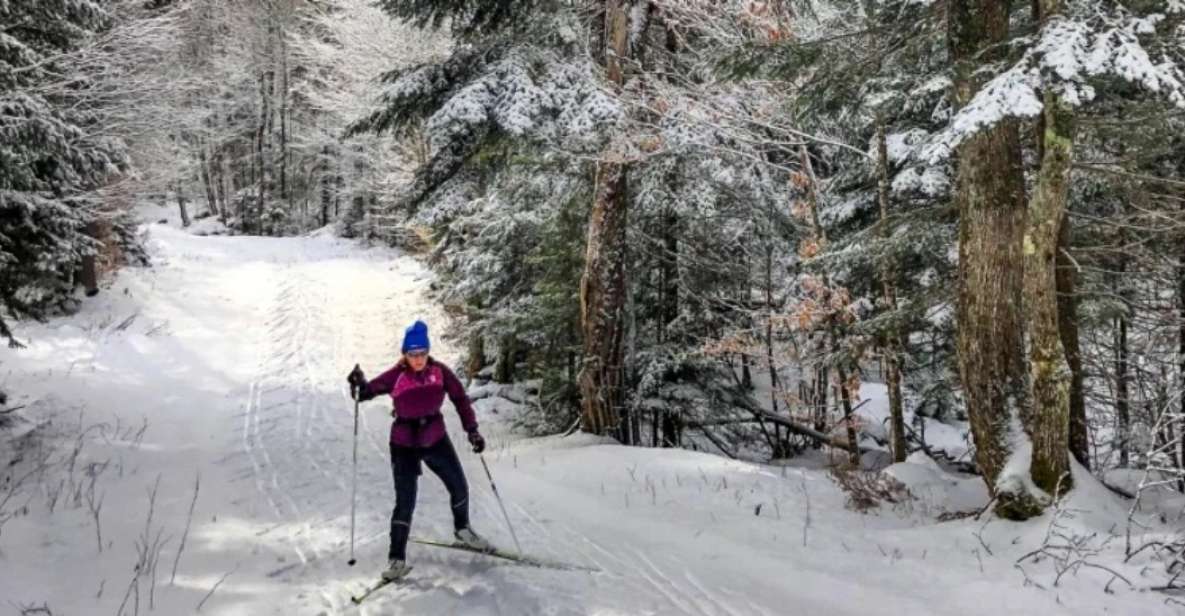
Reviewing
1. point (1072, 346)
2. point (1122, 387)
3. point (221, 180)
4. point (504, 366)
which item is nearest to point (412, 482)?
point (1072, 346)

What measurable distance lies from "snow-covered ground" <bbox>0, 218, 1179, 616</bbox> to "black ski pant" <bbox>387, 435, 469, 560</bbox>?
31 centimetres

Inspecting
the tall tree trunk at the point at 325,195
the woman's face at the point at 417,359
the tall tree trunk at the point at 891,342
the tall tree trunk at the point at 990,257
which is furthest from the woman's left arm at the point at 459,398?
the tall tree trunk at the point at 325,195

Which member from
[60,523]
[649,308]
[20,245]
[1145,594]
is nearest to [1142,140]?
[1145,594]

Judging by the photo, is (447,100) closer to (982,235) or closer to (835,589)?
(982,235)

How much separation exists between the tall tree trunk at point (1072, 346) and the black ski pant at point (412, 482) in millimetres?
5606

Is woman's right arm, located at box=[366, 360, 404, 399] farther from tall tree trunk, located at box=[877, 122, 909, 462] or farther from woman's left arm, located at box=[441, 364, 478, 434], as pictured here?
tall tree trunk, located at box=[877, 122, 909, 462]

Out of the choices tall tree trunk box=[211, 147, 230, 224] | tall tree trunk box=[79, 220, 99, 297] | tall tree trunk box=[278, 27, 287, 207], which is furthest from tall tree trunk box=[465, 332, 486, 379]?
tall tree trunk box=[211, 147, 230, 224]

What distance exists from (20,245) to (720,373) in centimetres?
994

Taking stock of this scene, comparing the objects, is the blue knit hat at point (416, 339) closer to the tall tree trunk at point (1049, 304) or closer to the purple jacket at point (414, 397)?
the purple jacket at point (414, 397)

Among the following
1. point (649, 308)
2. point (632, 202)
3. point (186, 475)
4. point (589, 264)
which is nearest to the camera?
point (186, 475)

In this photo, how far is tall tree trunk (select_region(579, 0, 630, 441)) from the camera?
10891mm

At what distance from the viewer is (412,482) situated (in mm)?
5938

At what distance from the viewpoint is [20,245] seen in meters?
9.00

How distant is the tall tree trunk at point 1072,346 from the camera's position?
707 centimetres
